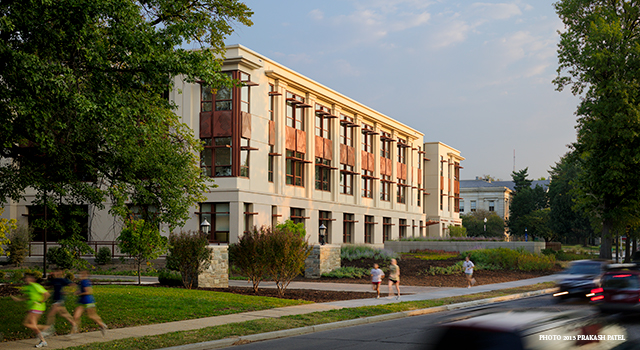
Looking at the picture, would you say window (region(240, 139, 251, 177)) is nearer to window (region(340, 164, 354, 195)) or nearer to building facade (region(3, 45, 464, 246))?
building facade (region(3, 45, 464, 246))

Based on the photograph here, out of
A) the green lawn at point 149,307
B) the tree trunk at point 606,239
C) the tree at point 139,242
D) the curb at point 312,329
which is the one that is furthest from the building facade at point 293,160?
the tree trunk at point 606,239

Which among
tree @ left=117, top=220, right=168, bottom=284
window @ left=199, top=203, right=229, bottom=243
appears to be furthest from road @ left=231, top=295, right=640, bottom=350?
window @ left=199, top=203, right=229, bottom=243

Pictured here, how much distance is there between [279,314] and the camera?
55.4 feet

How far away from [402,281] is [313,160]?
22.8 metres

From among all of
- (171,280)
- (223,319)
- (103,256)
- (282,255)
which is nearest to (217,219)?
(103,256)

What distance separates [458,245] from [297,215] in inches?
590

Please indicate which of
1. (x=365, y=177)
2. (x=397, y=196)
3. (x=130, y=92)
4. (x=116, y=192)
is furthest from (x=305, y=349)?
(x=397, y=196)

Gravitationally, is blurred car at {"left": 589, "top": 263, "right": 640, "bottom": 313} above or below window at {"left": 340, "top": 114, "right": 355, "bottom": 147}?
below

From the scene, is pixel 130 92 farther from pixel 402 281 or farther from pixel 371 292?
pixel 402 281

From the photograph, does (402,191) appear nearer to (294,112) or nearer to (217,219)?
(294,112)

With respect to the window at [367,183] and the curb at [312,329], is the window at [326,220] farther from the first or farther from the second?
the curb at [312,329]

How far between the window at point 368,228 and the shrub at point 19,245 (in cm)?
3376

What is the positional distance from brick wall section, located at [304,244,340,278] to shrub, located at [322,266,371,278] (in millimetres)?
402

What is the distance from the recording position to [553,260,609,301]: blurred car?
58.6ft
